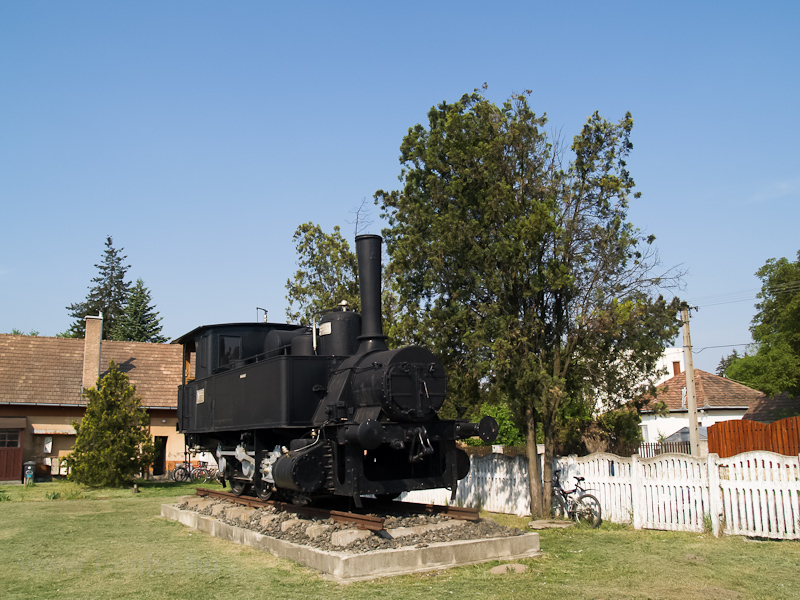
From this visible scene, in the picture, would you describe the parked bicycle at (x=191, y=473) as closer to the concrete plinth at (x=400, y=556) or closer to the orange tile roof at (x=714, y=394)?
the concrete plinth at (x=400, y=556)

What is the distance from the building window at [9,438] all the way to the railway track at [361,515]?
604 inches

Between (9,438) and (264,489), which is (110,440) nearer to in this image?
(9,438)

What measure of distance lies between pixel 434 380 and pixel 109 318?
1864 inches

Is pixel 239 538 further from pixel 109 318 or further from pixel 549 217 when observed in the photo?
pixel 109 318

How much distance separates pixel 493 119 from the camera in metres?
12.7

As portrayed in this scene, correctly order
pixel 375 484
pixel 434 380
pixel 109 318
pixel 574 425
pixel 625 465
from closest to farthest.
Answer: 1. pixel 375 484
2. pixel 434 380
3. pixel 625 465
4. pixel 574 425
5. pixel 109 318

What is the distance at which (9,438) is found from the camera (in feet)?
78.3

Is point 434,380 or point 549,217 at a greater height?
point 549,217

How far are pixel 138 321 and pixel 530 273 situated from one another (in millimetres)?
39939

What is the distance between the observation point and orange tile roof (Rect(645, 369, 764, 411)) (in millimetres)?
33031

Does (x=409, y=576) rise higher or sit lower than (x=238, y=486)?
lower

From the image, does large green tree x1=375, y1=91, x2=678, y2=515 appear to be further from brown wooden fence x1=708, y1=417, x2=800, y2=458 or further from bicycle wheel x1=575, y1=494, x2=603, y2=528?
brown wooden fence x1=708, y1=417, x2=800, y2=458

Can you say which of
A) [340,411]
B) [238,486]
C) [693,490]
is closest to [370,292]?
[340,411]

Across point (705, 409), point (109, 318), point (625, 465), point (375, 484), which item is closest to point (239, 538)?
point (375, 484)
